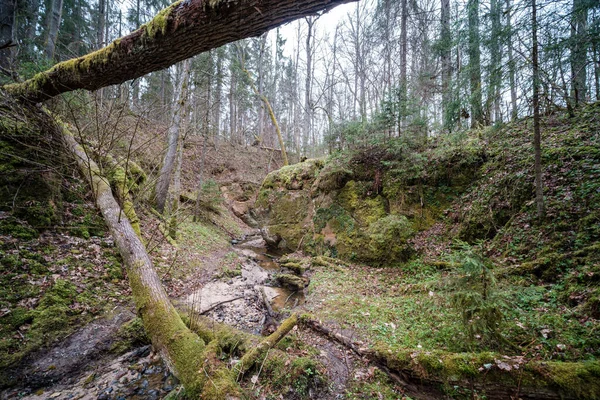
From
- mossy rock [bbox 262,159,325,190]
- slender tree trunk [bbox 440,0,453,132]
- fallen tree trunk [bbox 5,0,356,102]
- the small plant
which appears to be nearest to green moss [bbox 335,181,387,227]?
mossy rock [bbox 262,159,325,190]

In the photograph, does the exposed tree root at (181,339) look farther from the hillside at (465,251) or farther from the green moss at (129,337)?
the hillside at (465,251)

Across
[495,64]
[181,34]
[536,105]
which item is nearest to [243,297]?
[181,34]

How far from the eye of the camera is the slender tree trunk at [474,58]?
5.75m

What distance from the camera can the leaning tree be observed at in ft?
7.47

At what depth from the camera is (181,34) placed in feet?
8.91

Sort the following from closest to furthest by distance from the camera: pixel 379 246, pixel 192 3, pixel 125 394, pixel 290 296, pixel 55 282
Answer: pixel 192 3 → pixel 125 394 → pixel 55 282 → pixel 290 296 → pixel 379 246

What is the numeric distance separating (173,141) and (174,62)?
24.3 feet

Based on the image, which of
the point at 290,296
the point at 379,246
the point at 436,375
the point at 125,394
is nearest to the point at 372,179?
the point at 379,246

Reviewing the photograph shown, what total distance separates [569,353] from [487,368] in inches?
44.9

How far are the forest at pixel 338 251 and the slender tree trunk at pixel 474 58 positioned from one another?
13 cm

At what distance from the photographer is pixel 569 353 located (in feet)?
9.35

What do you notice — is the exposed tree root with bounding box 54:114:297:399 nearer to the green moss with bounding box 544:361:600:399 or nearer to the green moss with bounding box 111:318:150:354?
the green moss with bounding box 111:318:150:354

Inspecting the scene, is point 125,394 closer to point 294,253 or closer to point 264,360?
point 264,360

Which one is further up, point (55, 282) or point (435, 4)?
point (435, 4)
